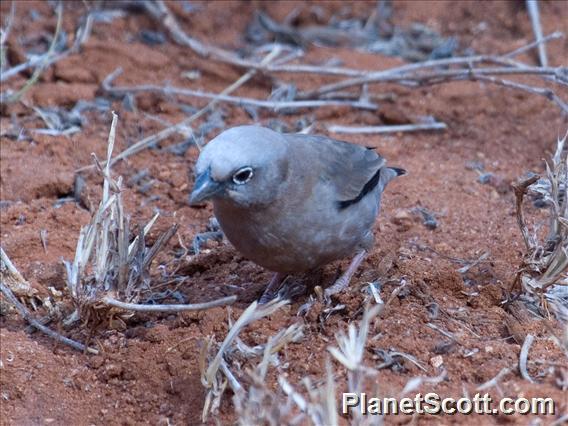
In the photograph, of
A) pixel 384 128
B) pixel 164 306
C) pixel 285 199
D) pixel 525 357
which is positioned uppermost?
pixel 285 199

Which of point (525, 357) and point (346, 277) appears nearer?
point (525, 357)

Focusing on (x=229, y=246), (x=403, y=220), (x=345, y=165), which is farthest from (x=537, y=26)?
(x=229, y=246)

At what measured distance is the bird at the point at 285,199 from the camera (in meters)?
4.25

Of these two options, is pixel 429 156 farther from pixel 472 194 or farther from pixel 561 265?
pixel 561 265

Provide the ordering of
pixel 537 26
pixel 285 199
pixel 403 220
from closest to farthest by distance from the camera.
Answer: pixel 285 199 < pixel 403 220 < pixel 537 26

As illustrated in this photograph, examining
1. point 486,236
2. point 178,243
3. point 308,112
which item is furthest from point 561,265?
point 308,112

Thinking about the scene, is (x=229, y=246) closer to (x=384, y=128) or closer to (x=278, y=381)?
(x=278, y=381)

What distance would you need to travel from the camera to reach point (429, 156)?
689 cm

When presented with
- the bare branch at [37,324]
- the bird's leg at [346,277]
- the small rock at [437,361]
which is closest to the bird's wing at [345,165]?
the bird's leg at [346,277]

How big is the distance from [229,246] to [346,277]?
0.92 meters

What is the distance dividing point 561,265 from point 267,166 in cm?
151

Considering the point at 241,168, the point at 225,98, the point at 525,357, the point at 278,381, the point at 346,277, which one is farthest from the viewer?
the point at 225,98

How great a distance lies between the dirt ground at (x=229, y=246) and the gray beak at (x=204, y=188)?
0.72 metres

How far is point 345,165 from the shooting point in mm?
5152
